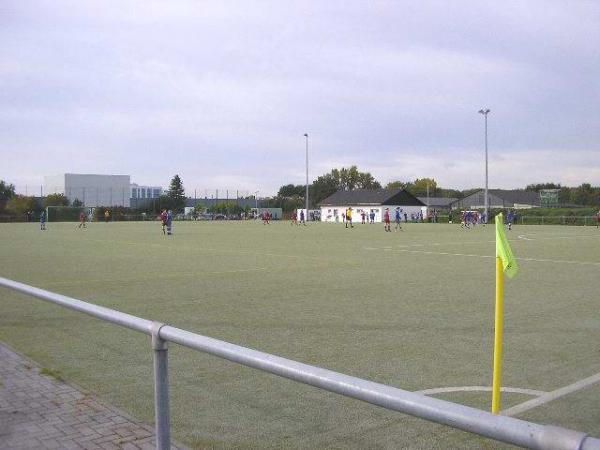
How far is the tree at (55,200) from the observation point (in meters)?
87.5

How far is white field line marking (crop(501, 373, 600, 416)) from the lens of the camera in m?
4.79

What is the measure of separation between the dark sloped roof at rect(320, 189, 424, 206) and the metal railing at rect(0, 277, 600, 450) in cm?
8954

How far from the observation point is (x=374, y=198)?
9431cm

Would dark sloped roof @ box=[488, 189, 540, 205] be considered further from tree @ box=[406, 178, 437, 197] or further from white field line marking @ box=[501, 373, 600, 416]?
white field line marking @ box=[501, 373, 600, 416]

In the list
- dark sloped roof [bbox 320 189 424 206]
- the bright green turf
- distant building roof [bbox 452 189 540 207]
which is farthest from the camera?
distant building roof [bbox 452 189 540 207]

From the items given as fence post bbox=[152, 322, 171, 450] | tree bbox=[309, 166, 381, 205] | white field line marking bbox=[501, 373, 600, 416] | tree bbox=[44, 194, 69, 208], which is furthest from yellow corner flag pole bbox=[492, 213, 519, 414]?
tree bbox=[309, 166, 381, 205]

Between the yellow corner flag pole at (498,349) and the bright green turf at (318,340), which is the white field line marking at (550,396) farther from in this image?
the yellow corner flag pole at (498,349)

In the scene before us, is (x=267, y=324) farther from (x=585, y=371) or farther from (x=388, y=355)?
(x=585, y=371)

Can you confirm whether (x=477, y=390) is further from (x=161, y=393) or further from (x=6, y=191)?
(x=6, y=191)

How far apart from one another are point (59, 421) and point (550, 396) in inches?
161

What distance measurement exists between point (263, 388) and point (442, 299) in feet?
19.9

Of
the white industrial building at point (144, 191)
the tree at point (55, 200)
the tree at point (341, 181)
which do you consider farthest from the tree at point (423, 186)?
the tree at point (55, 200)

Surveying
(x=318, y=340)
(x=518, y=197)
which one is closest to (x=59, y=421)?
(x=318, y=340)

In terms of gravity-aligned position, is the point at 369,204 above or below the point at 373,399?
above
